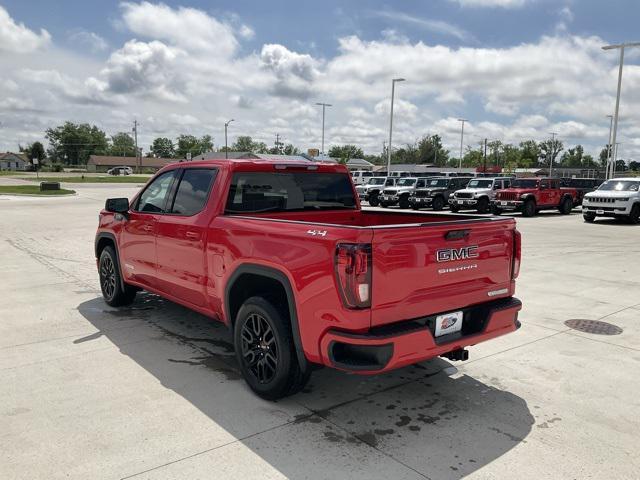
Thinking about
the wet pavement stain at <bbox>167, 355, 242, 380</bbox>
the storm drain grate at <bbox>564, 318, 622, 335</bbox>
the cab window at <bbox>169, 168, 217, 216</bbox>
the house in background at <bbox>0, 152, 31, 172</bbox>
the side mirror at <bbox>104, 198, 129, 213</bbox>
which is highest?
the house in background at <bbox>0, 152, 31, 172</bbox>

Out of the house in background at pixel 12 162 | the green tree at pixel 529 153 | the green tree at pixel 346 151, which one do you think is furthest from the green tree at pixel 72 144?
the green tree at pixel 529 153

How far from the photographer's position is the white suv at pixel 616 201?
19688 mm

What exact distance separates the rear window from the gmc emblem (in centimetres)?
183

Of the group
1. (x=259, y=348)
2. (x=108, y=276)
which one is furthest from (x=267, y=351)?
(x=108, y=276)

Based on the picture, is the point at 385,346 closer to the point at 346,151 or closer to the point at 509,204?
the point at 509,204

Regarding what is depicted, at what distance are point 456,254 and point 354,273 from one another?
2.93 feet

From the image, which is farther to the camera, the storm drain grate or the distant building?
the distant building

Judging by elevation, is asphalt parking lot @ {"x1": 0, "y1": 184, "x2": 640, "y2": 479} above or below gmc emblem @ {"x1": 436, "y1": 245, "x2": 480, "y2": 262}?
below

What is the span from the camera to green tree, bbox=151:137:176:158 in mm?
174125

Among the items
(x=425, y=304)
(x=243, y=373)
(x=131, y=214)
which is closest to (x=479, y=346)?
(x=425, y=304)

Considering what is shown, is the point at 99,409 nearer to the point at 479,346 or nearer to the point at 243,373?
the point at 243,373

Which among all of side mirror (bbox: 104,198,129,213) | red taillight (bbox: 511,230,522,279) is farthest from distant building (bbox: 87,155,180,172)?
red taillight (bbox: 511,230,522,279)

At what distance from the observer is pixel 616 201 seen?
1975 centimetres

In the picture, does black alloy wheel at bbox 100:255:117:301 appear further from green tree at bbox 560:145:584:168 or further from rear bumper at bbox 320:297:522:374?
green tree at bbox 560:145:584:168
